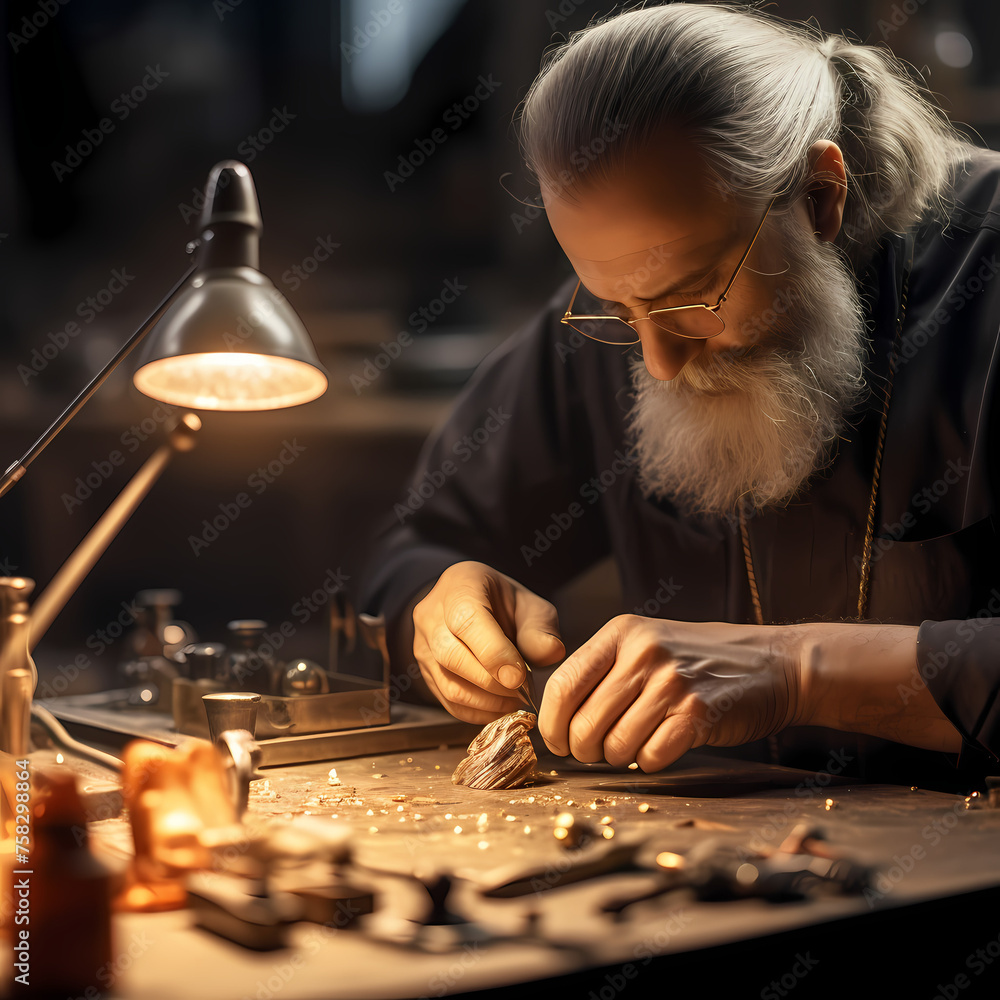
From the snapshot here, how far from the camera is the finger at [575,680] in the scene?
143 centimetres

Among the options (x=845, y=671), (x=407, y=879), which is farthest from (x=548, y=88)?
(x=407, y=879)

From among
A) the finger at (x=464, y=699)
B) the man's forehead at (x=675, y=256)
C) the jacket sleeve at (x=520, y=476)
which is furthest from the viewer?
the jacket sleeve at (x=520, y=476)

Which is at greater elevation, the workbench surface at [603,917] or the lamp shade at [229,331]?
Answer: the lamp shade at [229,331]

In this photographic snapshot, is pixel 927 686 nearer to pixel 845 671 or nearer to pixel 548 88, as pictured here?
pixel 845 671

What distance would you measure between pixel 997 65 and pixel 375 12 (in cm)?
244

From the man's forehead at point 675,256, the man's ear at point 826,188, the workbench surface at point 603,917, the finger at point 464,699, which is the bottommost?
the workbench surface at point 603,917

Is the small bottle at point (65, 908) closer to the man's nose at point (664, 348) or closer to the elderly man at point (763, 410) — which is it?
the elderly man at point (763, 410)

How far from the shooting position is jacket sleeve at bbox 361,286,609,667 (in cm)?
230

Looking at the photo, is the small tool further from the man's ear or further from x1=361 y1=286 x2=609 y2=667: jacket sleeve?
the man's ear

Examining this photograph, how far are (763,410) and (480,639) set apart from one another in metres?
0.64

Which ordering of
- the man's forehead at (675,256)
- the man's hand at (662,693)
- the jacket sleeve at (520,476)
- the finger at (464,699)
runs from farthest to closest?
the jacket sleeve at (520,476) < the finger at (464,699) < the man's forehead at (675,256) < the man's hand at (662,693)

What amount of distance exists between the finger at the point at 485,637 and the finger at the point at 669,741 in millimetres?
286

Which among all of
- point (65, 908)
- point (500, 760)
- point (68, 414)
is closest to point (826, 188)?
point (500, 760)

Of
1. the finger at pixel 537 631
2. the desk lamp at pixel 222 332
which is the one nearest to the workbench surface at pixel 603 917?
the finger at pixel 537 631
